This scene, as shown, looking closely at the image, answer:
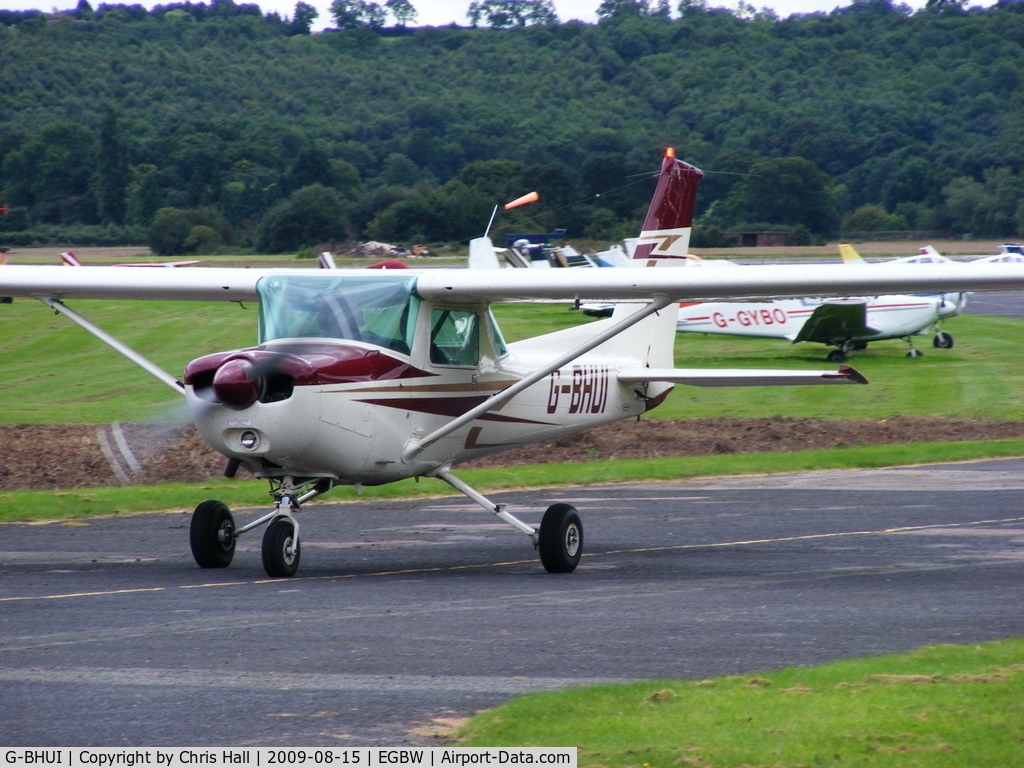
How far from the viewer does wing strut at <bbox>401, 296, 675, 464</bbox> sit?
32.6 feet

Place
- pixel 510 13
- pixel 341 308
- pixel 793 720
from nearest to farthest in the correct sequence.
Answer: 1. pixel 793 720
2. pixel 341 308
3. pixel 510 13

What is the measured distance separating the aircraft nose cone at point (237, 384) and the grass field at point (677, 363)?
290 inches

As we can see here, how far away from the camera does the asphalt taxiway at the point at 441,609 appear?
Result: 590 centimetres

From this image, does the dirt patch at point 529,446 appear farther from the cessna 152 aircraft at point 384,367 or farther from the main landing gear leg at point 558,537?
the main landing gear leg at point 558,537

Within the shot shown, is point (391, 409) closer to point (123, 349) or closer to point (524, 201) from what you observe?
point (123, 349)

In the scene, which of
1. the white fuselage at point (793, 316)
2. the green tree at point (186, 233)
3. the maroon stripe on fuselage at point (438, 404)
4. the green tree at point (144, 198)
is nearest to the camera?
the maroon stripe on fuselage at point (438, 404)

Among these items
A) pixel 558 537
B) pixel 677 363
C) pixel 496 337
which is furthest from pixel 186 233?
pixel 558 537

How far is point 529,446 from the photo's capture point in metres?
20.3

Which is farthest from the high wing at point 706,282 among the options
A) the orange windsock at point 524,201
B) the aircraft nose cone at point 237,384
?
the orange windsock at point 524,201

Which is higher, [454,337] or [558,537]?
[454,337]

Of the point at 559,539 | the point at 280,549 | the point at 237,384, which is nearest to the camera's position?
the point at 237,384
